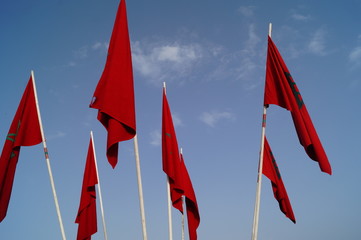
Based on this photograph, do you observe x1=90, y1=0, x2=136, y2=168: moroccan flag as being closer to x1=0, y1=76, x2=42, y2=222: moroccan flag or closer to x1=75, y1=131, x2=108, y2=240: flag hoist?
x1=0, y1=76, x2=42, y2=222: moroccan flag

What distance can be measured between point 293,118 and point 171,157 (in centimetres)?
425

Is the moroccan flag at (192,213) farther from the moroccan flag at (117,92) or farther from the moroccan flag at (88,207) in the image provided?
the moroccan flag at (117,92)

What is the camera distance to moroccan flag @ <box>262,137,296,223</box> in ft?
40.8

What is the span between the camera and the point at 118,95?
9.19 metres

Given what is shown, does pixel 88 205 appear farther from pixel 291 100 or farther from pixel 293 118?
pixel 291 100

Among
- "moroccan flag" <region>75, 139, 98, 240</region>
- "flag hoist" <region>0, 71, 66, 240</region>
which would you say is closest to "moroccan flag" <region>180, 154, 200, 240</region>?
"moroccan flag" <region>75, 139, 98, 240</region>

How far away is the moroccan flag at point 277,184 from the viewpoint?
490 inches

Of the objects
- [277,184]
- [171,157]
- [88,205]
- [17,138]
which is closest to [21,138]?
[17,138]

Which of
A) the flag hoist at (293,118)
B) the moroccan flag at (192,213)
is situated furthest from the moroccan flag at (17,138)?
the flag hoist at (293,118)

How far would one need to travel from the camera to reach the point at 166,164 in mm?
12117

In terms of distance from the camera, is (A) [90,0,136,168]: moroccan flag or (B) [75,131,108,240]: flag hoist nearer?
(A) [90,0,136,168]: moroccan flag

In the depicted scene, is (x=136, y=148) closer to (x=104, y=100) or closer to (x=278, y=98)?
(x=104, y=100)

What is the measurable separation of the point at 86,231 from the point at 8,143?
5425mm

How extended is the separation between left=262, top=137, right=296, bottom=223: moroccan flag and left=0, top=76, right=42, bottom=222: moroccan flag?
27.1 feet
